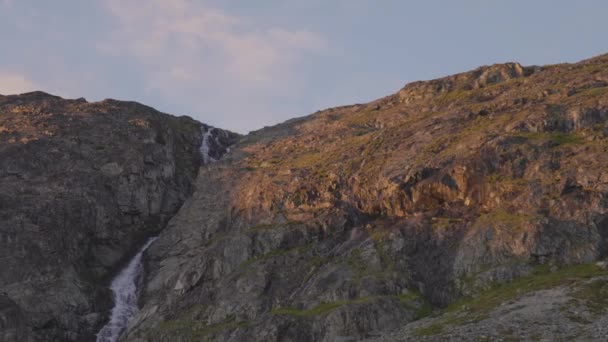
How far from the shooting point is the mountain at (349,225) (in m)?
74.3

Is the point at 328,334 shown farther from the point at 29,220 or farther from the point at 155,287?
the point at 29,220

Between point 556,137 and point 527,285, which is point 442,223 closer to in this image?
point 527,285

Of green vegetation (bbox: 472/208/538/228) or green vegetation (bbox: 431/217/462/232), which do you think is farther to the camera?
green vegetation (bbox: 431/217/462/232)

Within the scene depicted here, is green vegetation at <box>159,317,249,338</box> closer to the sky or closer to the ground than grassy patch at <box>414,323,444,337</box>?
closer to the ground

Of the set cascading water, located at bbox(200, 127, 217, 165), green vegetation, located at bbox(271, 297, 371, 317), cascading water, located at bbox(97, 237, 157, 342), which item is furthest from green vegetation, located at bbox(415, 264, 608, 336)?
cascading water, located at bbox(200, 127, 217, 165)

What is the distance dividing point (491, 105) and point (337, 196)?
111 ft

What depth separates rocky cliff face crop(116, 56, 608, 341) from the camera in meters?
76.5

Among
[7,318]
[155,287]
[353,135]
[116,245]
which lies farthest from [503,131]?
[7,318]

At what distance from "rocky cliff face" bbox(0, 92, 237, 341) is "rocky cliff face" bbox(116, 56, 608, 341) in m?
7.57

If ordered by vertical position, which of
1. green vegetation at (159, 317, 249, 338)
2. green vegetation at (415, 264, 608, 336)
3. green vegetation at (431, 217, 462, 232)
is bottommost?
green vegetation at (159, 317, 249, 338)

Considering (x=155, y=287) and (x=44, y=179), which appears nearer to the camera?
(x=155, y=287)

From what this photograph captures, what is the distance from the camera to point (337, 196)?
4035 inches

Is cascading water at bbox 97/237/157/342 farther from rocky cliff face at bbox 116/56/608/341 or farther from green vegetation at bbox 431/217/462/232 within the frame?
green vegetation at bbox 431/217/462/232

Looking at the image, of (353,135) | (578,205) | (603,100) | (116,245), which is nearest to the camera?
(578,205)
